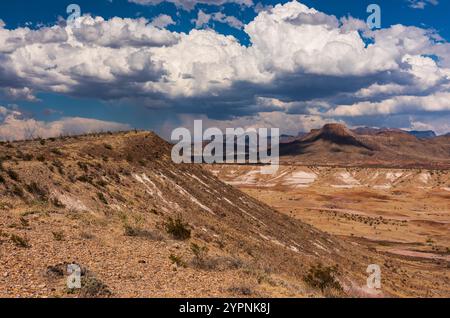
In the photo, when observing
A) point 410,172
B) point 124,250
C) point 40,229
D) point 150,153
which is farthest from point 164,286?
point 410,172

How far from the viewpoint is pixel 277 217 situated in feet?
156

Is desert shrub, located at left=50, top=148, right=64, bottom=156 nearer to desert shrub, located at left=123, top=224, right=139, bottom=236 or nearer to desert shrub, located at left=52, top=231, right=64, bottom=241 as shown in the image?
desert shrub, located at left=123, top=224, right=139, bottom=236

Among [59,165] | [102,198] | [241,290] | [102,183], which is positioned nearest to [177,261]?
[241,290]

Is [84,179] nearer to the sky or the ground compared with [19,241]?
nearer to the sky

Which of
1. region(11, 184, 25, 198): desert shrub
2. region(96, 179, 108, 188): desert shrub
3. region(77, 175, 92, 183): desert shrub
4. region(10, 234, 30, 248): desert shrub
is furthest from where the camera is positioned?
region(96, 179, 108, 188): desert shrub

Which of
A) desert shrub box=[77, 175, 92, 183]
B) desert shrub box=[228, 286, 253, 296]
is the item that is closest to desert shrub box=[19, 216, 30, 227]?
desert shrub box=[228, 286, 253, 296]

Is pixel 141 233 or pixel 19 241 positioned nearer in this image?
pixel 19 241

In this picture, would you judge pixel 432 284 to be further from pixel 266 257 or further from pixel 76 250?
pixel 76 250

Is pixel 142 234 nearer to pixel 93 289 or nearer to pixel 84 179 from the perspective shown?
pixel 93 289

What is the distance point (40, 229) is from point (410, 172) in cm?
17213

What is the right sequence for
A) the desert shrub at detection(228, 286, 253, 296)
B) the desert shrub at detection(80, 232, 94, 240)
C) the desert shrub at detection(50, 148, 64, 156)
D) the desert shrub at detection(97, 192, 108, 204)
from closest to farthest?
1. the desert shrub at detection(228, 286, 253, 296)
2. the desert shrub at detection(80, 232, 94, 240)
3. the desert shrub at detection(97, 192, 108, 204)
4. the desert shrub at detection(50, 148, 64, 156)

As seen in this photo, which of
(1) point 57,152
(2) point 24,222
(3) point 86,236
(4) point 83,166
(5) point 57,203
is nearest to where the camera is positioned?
(3) point 86,236

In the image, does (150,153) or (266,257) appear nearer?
(266,257)

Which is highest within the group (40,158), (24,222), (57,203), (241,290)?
(40,158)
